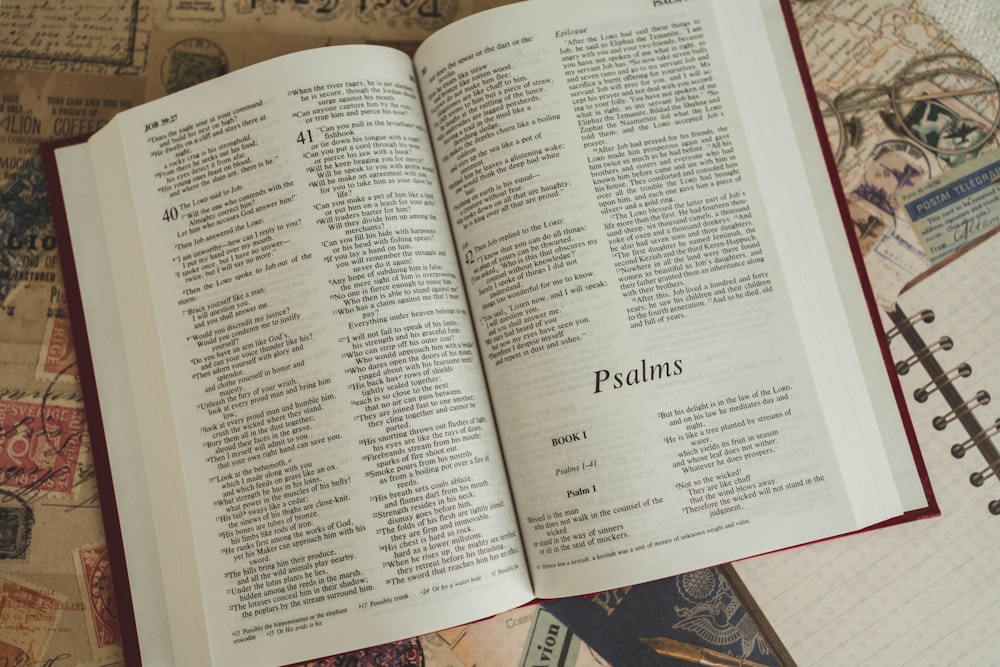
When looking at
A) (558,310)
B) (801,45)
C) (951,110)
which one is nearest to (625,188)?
(558,310)

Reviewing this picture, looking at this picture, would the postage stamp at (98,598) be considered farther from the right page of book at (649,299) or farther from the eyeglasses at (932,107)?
the eyeglasses at (932,107)

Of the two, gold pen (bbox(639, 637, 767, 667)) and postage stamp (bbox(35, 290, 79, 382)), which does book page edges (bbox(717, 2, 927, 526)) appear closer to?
gold pen (bbox(639, 637, 767, 667))

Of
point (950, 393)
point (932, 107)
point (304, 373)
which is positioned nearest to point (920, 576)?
point (950, 393)

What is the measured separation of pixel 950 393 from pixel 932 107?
326 mm

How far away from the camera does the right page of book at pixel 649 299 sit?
71cm

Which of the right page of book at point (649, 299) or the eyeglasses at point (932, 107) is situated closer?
the right page of book at point (649, 299)

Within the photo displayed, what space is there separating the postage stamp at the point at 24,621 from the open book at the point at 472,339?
3.9 inches

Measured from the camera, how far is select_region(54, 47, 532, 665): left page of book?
0.70 m

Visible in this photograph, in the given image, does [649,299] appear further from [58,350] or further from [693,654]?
[58,350]

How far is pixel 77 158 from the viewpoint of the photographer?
0.82 metres

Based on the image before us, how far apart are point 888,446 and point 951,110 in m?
0.40

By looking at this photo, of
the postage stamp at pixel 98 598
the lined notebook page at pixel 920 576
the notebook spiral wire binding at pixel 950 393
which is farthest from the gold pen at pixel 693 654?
the postage stamp at pixel 98 598

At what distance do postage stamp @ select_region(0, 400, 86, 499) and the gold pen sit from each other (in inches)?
25.2

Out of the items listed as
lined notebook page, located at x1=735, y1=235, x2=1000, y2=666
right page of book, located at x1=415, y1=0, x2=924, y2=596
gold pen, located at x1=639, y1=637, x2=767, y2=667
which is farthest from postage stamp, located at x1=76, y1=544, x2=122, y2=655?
lined notebook page, located at x1=735, y1=235, x2=1000, y2=666
